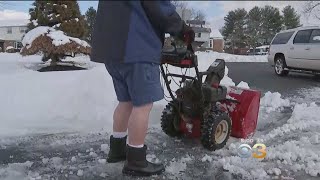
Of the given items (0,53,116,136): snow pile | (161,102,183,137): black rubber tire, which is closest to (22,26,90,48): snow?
(0,53,116,136): snow pile

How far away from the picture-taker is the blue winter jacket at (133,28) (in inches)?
117

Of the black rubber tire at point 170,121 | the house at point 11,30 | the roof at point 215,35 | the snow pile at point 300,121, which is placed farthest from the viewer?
the roof at point 215,35

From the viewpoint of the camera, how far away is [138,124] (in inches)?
122

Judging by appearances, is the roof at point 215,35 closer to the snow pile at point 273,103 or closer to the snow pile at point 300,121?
the snow pile at point 273,103

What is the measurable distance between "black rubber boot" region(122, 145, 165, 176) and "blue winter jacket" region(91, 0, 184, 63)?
2.43 feet

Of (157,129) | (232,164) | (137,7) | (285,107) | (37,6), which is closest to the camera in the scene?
(137,7)

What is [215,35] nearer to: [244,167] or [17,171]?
[244,167]

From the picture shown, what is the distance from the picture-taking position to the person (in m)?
2.97

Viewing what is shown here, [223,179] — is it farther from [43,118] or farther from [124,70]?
[43,118]

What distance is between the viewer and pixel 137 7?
9.73ft

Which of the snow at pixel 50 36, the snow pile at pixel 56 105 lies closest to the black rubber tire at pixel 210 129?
the snow pile at pixel 56 105

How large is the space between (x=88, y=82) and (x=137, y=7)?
2.86 metres

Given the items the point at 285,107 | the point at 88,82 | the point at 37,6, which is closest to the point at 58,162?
the point at 88,82

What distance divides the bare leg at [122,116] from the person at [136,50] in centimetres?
14
